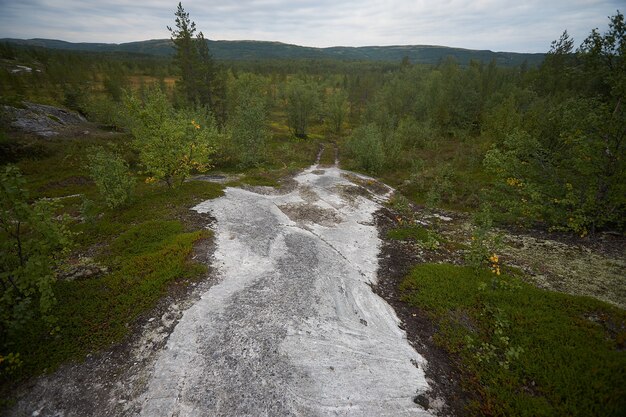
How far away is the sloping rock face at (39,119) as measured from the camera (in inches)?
1501

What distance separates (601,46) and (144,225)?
29281 millimetres

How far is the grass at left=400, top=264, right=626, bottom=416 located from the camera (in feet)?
28.0

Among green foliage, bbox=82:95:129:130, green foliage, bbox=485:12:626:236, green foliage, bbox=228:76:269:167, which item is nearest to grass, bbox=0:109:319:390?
green foliage, bbox=228:76:269:167

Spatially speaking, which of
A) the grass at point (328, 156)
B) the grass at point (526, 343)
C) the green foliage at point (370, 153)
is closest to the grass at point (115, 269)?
the grass at point (526, 343)

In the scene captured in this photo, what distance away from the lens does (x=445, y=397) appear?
8.87m

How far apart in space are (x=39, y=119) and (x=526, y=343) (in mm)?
60626

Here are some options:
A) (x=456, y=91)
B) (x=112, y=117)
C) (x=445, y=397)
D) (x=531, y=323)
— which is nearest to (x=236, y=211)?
(x=445, y=397)

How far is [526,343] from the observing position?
10.5 m

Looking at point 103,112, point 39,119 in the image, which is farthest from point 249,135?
point 103,112

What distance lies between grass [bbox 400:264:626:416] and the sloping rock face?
172 feet

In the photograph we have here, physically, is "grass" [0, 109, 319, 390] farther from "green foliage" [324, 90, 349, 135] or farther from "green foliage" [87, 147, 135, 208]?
"green foliage" [324, 90, 349, 135]

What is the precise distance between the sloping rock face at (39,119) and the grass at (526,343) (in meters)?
52.4

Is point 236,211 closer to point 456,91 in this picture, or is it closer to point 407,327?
point 407,327

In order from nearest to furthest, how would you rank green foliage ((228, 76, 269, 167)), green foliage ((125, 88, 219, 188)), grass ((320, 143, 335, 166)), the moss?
the moss < green foliage ((125, 88, 219, 188)) < green foliage ((228, 76, 269, 167)) < grass ((320, 143, 335, 166))
